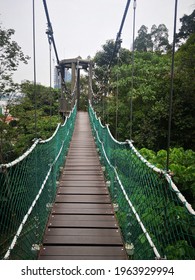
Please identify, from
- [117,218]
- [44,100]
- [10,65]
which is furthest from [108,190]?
[44,100]

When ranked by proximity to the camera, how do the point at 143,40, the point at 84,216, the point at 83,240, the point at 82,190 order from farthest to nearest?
1. the point at 143,40
2. the point at 82,190
3. the point at 84,216
4. the point at 83,240

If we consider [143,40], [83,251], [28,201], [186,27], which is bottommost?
[83,251]

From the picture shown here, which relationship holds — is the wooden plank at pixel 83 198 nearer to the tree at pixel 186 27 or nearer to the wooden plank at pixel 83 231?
the wooden plank at pixel 83 231

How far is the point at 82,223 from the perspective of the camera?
199 cm

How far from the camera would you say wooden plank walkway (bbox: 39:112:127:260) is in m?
1.64

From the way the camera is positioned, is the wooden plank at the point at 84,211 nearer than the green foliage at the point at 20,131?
Yes

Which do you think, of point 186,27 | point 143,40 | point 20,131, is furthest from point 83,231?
point 143,40

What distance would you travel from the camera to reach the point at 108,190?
267cm

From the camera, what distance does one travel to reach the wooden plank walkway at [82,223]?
64.5 inches

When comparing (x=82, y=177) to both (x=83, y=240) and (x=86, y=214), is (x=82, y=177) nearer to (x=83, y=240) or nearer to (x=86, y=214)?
(x=86, y=214)

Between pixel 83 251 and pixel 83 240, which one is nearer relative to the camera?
pixel 83 251

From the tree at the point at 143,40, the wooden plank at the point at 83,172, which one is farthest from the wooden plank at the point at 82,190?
the tree at the point at 143,40

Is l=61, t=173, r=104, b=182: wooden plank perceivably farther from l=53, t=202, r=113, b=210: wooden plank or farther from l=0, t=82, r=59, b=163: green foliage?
l=0, t=82, r=59, b=163: green foliage
